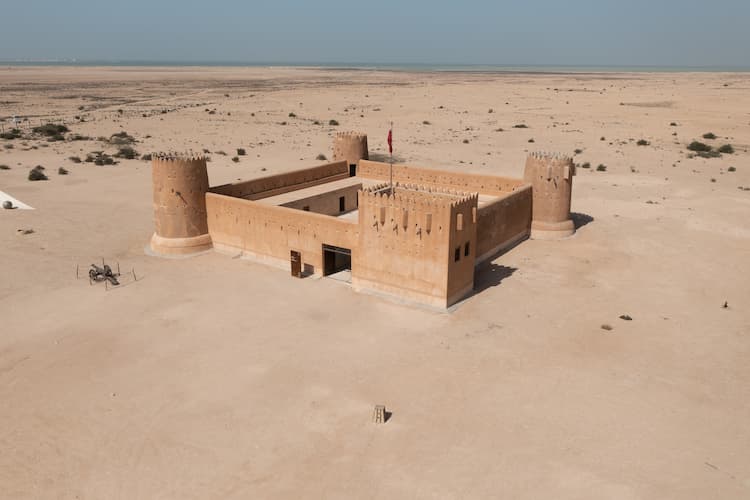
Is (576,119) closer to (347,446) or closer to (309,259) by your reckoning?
(309,259)

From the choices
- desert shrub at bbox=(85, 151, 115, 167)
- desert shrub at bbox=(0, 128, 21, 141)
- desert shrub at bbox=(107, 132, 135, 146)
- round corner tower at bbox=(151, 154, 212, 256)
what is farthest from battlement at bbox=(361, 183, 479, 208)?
desert shrub at bbox=(0, 128, 21, 141)

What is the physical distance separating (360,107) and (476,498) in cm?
8296

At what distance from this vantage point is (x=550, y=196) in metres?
28.4

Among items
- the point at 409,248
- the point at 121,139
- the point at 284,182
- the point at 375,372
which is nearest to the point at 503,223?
the point at 409,248

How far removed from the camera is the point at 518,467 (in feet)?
40.3

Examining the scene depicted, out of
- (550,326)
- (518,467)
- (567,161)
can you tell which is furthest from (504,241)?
(518,467)

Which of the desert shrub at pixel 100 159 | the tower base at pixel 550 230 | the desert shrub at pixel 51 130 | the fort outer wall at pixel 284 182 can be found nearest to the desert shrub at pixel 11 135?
the desert shrub at pixel 51 130

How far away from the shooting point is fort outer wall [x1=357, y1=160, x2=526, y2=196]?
30.7m

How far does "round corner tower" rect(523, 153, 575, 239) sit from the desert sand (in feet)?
2.83

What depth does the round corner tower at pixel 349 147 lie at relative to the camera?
35594 millimetres

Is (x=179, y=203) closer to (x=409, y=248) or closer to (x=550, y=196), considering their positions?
(x=409, y=248)

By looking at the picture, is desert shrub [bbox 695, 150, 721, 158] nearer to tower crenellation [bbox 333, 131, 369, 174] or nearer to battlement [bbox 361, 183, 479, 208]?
tower crenellation [bbox 333, 131, 369, 174]

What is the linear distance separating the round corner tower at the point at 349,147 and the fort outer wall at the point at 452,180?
1.27 meters

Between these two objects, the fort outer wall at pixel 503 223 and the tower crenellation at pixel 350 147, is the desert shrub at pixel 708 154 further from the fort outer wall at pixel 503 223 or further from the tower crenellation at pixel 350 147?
the tower crenellation at pixel 350 147
